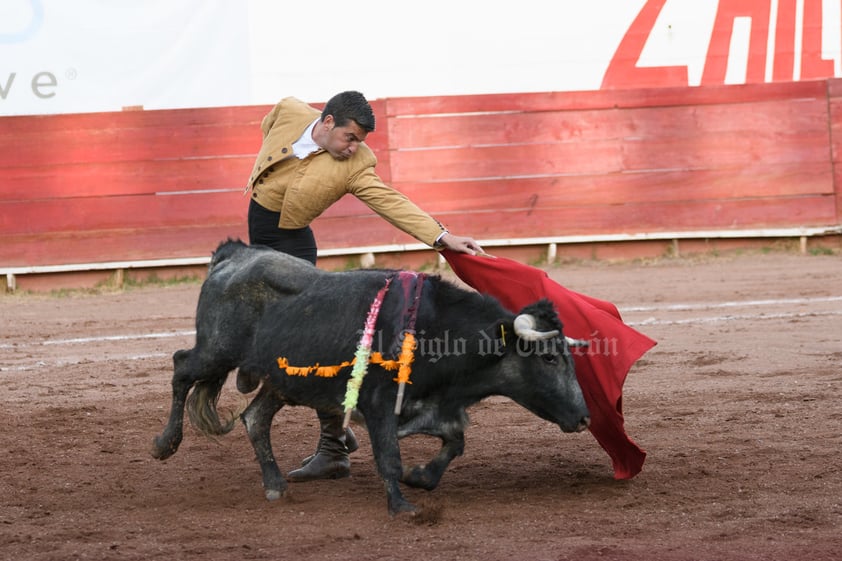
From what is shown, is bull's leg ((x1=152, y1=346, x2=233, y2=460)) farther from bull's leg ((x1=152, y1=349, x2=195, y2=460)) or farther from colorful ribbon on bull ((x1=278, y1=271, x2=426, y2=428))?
colorful ribbon on bull ((x1=278, y1=271, x2=426, y2=428))

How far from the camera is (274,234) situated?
4238 millimetres

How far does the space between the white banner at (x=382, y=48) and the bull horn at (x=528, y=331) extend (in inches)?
294

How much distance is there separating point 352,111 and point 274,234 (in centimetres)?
62

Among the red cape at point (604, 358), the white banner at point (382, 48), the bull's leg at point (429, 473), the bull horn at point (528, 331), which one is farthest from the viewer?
the white banner at point (382, 48)

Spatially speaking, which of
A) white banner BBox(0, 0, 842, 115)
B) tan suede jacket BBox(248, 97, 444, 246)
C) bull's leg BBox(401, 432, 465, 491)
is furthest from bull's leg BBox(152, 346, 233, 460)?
Result: white banner BBox(0, 0, 842, 115)

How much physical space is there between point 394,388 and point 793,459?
60.2 inches

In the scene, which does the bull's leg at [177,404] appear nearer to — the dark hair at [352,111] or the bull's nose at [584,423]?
the dark hair at [352,111]

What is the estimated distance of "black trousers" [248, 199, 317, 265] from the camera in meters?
4.23

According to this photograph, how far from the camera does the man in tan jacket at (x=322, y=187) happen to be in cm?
392

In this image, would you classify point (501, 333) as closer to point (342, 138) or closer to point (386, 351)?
point (386, 351)

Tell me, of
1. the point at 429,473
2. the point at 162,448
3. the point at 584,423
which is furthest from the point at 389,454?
the point at 162,448

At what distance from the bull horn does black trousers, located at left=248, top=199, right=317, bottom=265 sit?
1.11 meters

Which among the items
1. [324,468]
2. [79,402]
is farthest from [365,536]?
[79,402]

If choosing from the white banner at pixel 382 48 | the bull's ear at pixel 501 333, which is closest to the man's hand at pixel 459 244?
the bull's ear at pixel 501 333
